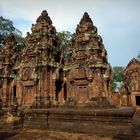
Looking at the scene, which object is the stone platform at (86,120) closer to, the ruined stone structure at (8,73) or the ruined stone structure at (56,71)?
the ruined stone structure at (56,71)

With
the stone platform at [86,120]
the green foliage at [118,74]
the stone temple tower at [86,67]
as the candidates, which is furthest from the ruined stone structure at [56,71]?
the green foliage at [118,74]

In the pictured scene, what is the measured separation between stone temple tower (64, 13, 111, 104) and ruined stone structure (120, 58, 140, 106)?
1297 cm

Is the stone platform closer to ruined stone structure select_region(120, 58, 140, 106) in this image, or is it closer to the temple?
the temple

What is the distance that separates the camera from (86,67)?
13406 mm

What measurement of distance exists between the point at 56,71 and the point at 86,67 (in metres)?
2.62

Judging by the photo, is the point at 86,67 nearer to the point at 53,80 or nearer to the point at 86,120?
the point at 53,80

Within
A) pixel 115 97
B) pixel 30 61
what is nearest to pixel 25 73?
pixel 30 61

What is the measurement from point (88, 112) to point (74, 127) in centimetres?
103

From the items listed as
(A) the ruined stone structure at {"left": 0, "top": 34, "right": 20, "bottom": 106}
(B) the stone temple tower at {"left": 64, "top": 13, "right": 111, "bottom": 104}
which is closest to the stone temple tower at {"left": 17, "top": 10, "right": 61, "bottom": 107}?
(B) the stone temple tower at {"left": 64, "top": 13, "right": 111, "bottom": 104}

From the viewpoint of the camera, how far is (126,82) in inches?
1040

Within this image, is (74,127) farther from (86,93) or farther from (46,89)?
(46,89)

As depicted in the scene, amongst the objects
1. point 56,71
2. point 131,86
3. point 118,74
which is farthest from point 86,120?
point 118,74

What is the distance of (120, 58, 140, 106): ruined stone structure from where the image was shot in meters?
25.5

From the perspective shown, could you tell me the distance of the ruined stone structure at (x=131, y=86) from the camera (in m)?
25.5
